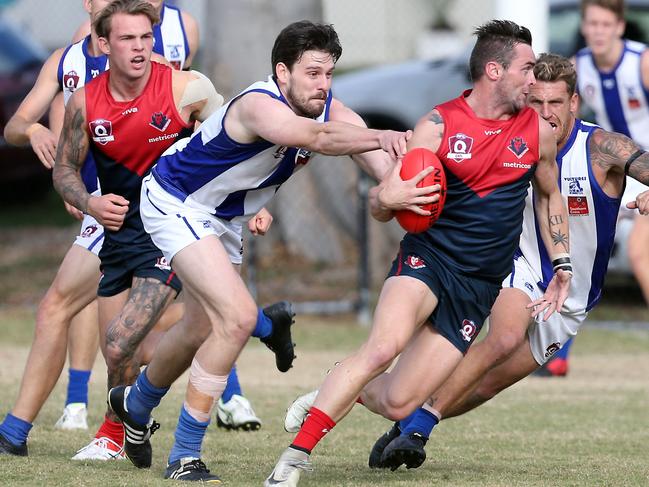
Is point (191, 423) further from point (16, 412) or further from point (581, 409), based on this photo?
point (581, 409)

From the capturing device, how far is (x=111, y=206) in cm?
625

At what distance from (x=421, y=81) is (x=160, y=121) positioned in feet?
26.6

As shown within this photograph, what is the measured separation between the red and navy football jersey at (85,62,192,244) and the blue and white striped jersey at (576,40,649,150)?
4.43 metres

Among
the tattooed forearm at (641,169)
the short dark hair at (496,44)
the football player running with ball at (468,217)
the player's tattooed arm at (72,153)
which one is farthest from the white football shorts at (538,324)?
the player's tattooed arm at (72,153)

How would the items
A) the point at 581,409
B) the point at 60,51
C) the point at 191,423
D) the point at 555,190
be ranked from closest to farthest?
the point at 191,423
the point at 555,190
the point at 60,51
the point at 581,409

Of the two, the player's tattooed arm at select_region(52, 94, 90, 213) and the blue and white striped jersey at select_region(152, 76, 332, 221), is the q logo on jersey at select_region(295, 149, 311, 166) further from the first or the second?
the player's tattooed arm at select_region(52, 94, 90, 213)

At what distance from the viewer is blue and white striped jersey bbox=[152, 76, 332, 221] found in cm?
600

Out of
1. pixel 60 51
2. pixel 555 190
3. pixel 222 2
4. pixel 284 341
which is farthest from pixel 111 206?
pixel 222 2

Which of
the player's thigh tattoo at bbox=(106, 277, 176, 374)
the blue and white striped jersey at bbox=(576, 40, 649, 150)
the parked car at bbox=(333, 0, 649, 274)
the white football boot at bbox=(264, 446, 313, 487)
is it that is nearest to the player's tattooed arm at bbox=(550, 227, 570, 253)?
the white football boot at bbox=(264, 446, 313, 487)

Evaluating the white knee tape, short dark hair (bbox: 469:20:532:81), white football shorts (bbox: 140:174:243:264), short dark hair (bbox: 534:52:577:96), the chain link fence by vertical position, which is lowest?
the chain link fence

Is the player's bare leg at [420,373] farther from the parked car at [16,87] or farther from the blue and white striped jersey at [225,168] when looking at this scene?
the parked car at [16,87]

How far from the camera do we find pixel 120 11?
652 centimetres

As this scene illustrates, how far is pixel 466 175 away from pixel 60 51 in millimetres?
2623

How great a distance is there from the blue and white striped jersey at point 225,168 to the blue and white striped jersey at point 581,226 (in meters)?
1.27
